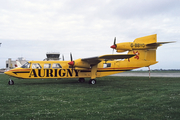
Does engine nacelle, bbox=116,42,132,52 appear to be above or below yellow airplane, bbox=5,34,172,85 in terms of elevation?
above

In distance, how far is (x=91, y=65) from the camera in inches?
702

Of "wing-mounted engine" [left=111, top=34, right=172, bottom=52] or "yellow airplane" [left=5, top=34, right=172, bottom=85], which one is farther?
"yellow airplane" [left=5, top=34, right=172, bottom=85]

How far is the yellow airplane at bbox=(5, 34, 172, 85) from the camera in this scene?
55.1 feet

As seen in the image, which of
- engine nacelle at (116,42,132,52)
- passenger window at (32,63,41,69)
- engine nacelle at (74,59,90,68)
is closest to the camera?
engine nacelle at (116,42,132,52)

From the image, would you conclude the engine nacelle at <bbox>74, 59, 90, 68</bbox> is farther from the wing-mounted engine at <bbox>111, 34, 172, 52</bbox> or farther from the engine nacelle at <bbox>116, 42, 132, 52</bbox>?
the engine nacelle at <bbox>116, 42, 132, 52</bbox>

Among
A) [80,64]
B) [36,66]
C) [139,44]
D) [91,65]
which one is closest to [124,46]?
[139,44]

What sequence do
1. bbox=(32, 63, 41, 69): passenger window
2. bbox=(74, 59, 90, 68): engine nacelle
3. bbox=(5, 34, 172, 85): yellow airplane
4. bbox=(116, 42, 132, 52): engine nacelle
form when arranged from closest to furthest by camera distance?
bbox=(116, 42, 132, 52): engine nacelle
bbox=(5, 34, 172, 85): yellow airplane
bbox=(74, 59, 90, 68): engine nacelle
bbox=(32, 63, 41, 69): passenger window

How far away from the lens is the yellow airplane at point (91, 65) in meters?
16.8

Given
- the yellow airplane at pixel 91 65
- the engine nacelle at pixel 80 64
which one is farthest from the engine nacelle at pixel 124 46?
the engine nacelle at pixel 80 64

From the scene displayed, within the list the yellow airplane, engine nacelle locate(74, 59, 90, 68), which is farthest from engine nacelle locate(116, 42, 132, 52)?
engine nacelle locate(74, 59, 90, 68)

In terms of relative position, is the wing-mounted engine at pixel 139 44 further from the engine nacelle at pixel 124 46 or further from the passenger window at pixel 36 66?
the passenger window at pixel 36 66

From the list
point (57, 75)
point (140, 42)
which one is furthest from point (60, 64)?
point (140, 42)

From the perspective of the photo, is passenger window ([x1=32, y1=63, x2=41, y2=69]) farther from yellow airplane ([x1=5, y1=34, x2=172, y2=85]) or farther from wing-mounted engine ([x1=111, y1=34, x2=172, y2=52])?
wing-mounted engine ([x1=111, y1=34, x2=172, y2=52])

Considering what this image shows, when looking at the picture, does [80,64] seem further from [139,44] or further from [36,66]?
[139,44]
